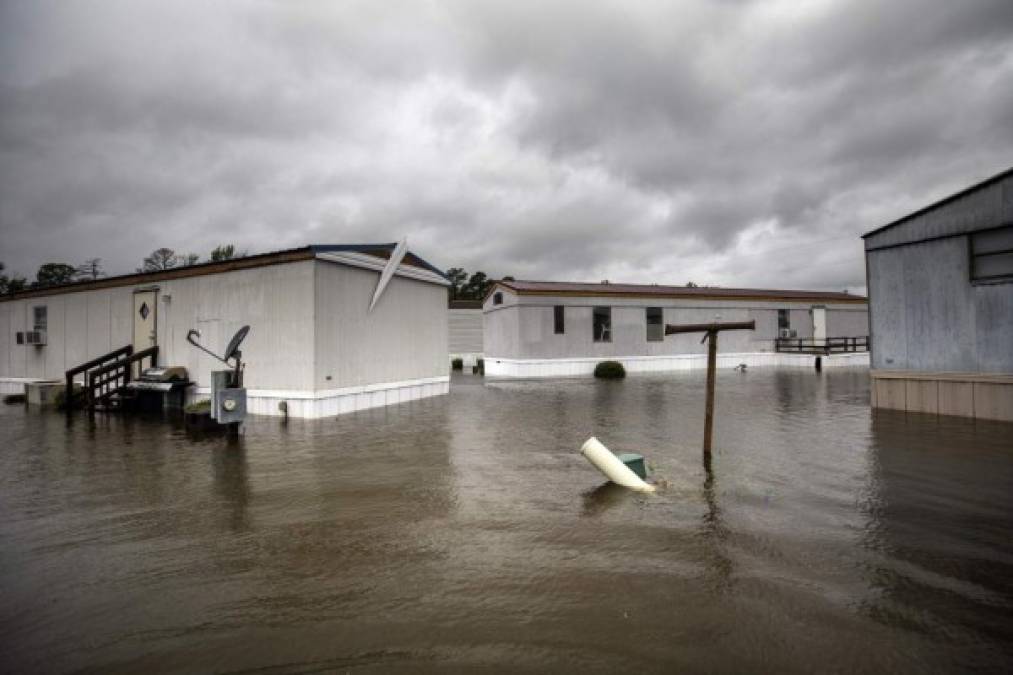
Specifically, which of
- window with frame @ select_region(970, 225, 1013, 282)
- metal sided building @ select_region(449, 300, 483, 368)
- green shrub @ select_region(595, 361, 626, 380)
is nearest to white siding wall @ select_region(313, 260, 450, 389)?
green shrub @ select_region(595, 361, 626, 380)

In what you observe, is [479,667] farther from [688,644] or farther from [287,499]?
[287,499]

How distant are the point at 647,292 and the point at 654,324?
1.81m

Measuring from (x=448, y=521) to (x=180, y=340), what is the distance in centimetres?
1327

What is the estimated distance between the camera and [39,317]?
1928 cm

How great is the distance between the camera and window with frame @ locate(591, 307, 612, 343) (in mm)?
27125

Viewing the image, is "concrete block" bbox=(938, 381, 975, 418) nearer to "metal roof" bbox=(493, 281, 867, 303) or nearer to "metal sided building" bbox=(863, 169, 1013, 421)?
"metal sided building" bbox=(863, 169, 1013, 421)

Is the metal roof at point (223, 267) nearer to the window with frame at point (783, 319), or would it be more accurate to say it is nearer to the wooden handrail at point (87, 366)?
the wooden handrail at point (87, 366)

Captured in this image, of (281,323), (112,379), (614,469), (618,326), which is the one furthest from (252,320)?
(618,326)

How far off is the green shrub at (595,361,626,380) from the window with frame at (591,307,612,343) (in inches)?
89.3

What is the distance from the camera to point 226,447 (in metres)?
9.73

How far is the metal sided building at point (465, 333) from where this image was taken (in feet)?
115

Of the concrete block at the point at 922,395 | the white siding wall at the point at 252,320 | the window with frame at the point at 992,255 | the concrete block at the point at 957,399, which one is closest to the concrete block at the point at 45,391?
the white siding wall at the point at 252,320

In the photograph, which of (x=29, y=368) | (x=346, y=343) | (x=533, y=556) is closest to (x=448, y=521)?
(x=533, y=556)

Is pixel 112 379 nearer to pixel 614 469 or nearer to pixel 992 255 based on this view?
pixel 614 469
